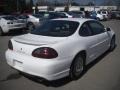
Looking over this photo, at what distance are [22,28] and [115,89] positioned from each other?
10.2 meters

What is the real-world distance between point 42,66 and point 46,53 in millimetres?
295

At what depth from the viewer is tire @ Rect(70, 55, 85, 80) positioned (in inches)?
193

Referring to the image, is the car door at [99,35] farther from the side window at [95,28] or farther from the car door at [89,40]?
the car door at [89,40]

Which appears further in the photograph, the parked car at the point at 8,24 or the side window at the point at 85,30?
the parked car at the point at 8,24

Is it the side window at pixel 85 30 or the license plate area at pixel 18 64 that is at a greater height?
the side window at pixel 85 30

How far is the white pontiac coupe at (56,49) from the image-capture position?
4.32m

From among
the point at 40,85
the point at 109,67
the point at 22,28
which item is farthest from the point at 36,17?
the point at 40,85

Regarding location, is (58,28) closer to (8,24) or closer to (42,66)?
(42,66)

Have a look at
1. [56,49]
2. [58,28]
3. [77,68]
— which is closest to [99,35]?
[58,28]

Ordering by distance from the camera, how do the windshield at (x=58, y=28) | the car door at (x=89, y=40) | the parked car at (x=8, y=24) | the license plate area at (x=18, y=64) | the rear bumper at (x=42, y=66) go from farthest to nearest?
the parked car at (x=8, y=24), the car door at (x=89, y=40), the windshield at (x=58, y=28), the license plate area at (x=18, y=64), the rear bumper at (x=42, y=66)

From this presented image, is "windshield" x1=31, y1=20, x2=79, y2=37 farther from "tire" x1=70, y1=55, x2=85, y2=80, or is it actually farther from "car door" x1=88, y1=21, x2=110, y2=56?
"car door" x1=88, y1=21, x2=110, y2=56

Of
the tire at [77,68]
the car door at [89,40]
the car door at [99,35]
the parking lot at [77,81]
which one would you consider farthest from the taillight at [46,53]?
the car door at [99,35]

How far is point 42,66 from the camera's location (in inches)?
167

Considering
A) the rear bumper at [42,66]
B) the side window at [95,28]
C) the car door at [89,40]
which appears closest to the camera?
the rear bumper at [42,66]
